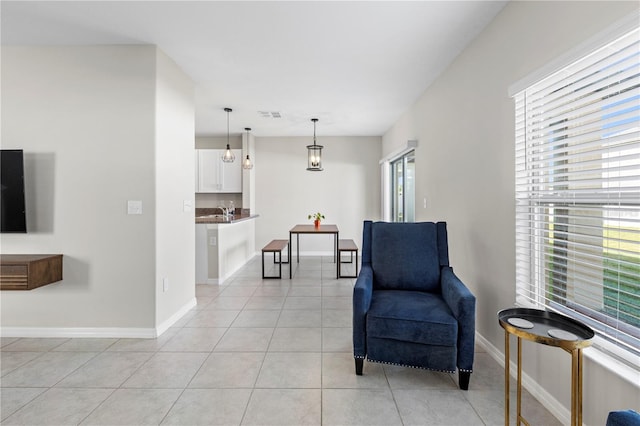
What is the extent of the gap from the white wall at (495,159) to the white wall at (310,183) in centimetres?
307

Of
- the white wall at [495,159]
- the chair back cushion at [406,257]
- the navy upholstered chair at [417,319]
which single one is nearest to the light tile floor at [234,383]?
the navy upholstered chair at [417,319]

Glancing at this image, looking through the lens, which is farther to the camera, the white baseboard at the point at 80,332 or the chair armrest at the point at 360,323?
→ the white baseboard at the point at 80,332

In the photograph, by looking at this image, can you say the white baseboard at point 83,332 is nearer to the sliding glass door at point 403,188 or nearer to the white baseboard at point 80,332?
the white baseboard at point 80,332

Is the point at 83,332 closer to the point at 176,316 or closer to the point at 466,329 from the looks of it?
the point at 176,316

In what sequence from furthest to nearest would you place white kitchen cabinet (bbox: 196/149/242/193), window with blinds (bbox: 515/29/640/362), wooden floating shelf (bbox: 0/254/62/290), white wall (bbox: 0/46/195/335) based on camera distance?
white kitchen cabinet (bbox: 196/149/242/193)
white wall (bbox: 0/46/195/335)
wooden floating shelf (bbox: 0/254/62/290)
window with blinds (bbox: 515/29/640/362)

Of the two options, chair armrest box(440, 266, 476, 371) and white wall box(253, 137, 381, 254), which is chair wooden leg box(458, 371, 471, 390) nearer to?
chair armrest box(440, 266, 476, 371)

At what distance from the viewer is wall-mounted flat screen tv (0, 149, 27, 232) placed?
2686mm

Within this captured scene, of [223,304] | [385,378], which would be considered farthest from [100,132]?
[385,378]

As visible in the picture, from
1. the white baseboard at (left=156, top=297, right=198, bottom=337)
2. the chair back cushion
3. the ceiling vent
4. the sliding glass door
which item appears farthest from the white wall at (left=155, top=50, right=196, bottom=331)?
the sliding glass door

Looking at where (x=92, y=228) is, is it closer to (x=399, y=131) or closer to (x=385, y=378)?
(x=385, y=378)

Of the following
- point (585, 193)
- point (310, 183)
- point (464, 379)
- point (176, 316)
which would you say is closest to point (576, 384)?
point (464, 379)

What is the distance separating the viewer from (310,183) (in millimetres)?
6848

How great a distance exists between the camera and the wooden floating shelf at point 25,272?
2.45 m

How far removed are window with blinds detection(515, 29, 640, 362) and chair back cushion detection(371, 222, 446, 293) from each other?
659 millimetres
